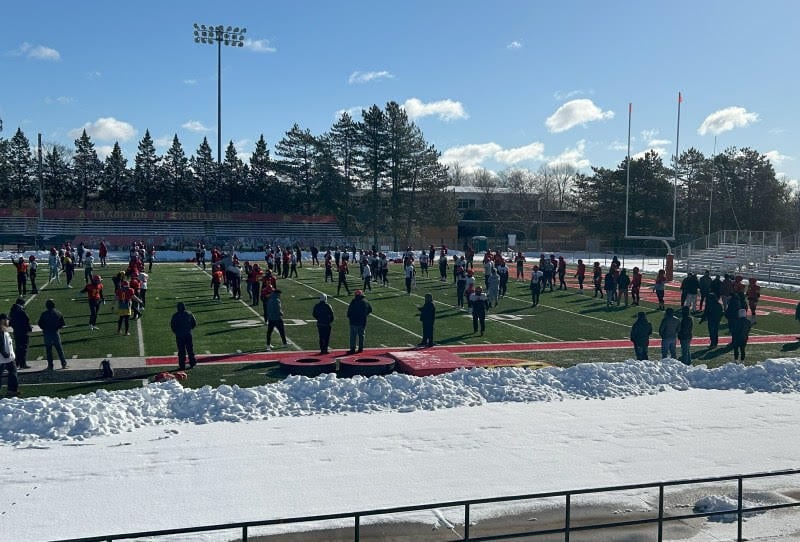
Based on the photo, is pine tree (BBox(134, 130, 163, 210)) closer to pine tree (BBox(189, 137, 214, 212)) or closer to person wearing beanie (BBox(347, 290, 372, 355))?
pine tree (BBox(189, 137, 214, 212))

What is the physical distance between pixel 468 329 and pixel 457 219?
5957 cm

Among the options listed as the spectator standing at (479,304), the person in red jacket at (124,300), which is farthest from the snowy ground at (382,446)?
the person in red jacket at (124,300)

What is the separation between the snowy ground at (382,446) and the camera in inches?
307

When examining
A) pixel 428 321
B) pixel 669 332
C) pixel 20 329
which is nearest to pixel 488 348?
pixel 428 321

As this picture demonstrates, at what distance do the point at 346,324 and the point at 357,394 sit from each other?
8.39 metres

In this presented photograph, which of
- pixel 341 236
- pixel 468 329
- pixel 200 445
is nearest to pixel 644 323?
pixel 468 329

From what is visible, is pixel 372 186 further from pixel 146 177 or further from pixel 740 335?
pixel 740 335

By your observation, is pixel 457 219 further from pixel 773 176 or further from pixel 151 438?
pixel 151 438

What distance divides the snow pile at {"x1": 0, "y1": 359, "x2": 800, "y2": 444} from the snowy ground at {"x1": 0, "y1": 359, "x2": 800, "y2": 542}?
0.10ft

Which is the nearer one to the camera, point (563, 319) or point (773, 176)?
point (563, 319)

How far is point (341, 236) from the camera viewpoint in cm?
6875

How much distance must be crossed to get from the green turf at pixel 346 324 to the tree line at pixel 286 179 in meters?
40.7

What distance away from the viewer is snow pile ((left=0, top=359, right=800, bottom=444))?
10344 millimetres

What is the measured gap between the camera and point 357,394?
12.1m
